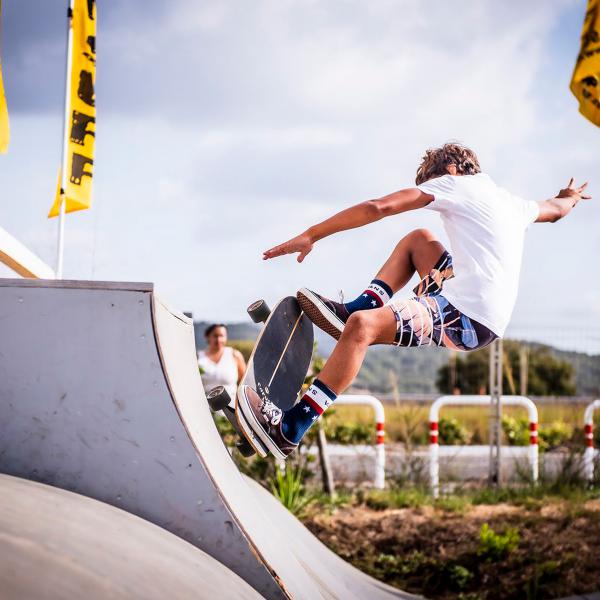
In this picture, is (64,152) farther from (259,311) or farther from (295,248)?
(295,248)

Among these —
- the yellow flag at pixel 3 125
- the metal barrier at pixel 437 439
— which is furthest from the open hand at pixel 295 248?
the metal barrier at pixel 437 439

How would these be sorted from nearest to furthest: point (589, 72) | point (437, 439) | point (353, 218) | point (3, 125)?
point (353, 218), point (589, 72), point (3, 125), point (437, 439)

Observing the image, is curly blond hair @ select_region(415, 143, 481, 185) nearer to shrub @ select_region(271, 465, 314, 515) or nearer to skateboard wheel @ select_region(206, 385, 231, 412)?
skateboard wheel @ select_region(206, 385, 231, 412)

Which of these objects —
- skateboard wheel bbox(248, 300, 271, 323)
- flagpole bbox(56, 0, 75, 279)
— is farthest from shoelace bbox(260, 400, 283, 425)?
flagpole bbox(56, 0, 75, 279)

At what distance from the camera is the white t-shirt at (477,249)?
3609 mm

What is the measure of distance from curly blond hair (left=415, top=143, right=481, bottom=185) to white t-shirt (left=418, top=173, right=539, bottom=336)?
0.68 ft

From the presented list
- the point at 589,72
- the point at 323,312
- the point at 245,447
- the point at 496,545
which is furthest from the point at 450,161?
the point at 496,545

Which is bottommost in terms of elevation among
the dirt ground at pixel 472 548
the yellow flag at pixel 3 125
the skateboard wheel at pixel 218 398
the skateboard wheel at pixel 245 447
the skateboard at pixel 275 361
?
the dirt ground at pixel 472 548

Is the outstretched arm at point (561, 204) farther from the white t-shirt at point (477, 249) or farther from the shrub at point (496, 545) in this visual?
the shrub at point (496, 545)

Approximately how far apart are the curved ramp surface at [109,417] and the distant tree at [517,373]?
13.2m

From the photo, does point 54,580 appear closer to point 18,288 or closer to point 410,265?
point 18,288

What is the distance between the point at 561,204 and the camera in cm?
414

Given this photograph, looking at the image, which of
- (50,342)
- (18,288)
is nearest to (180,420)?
(50,342)

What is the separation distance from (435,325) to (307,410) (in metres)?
0.73
